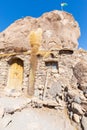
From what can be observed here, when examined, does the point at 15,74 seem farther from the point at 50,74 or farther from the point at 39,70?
the point at 50,74

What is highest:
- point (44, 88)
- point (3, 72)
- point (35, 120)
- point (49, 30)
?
point (49, 30)

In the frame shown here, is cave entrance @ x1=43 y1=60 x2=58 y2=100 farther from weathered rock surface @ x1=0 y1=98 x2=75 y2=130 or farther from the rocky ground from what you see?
weathered rock surface @ x1=0 y1=98 x2=75 y2=130

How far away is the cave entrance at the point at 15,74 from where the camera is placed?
18.9 metres

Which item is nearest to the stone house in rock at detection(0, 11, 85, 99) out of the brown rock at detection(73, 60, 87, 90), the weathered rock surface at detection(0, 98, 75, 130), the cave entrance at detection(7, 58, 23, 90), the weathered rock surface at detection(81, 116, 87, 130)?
the cave entrance at detection(7, 58, 23, 90)

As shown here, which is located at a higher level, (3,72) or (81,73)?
(3,72)

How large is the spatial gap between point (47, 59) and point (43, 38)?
10448 millimetres

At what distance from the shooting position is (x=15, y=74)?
19.2 meters

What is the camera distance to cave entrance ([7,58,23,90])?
1888cm

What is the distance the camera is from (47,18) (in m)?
31.4

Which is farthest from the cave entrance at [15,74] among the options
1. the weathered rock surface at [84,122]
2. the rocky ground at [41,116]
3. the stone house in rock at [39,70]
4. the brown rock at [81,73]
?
the weathered rock surface at [84,122]

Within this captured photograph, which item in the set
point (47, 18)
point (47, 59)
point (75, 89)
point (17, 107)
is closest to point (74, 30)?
point (47, 18)

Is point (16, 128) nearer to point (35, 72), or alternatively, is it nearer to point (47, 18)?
point (35, 72)

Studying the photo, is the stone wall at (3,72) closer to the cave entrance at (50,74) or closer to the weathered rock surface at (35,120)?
the cave entrance at (50,74)

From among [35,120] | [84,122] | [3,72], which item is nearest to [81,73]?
[84,122]
